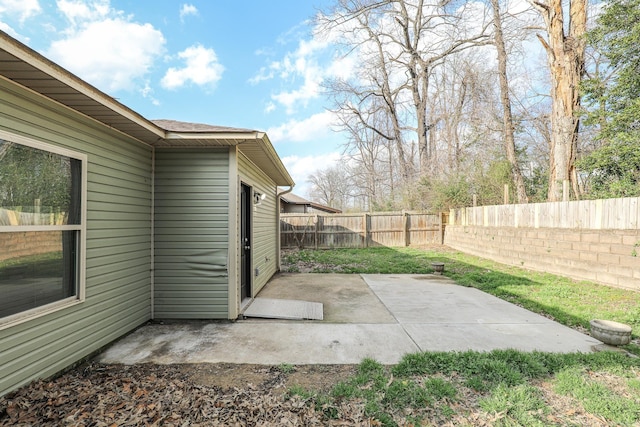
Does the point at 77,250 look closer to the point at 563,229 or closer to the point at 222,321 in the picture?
the point at 222,321

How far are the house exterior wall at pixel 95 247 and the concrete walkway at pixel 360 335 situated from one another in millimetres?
322

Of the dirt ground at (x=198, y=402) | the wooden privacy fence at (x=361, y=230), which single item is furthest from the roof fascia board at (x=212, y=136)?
the wooden privacy fence at (x=361, y=230)

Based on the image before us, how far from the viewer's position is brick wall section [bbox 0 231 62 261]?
87.9 inches

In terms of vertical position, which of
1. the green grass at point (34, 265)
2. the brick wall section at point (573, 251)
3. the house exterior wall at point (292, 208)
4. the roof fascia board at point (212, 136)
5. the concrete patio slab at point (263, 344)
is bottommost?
the concrete patio slab at point (263, 344)

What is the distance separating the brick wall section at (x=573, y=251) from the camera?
515 centimetres

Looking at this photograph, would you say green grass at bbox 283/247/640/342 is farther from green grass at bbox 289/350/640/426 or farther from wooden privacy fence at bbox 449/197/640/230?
green grass at bbox 289/350/640/426

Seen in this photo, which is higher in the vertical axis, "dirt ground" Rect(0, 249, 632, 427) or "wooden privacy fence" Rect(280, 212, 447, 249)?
"wooden privacy fence" Rect(280, 212, 447, 249)

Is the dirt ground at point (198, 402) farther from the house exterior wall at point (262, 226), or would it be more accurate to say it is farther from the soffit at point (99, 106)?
the house exterior wall at point (262, 226)

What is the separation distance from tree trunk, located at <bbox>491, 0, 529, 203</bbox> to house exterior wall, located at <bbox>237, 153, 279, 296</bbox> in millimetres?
8783

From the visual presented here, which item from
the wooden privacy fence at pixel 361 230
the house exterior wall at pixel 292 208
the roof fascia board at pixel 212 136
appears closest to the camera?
the roof fascia board at pixel 212 136

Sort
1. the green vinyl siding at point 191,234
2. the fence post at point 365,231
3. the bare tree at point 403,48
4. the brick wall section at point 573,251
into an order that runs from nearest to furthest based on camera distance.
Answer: the green vinyl siding at point 191,234 < the brick wall section at point 573,251 < the fence post at point 365,231 < the bare tree at point 403,48

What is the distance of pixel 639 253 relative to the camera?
4.93 metres

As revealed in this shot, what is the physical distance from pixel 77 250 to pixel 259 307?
251cm

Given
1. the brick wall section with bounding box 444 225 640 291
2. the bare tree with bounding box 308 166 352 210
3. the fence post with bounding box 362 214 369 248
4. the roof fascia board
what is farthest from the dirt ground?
the bare tree with bounding box 308 166 352 210
